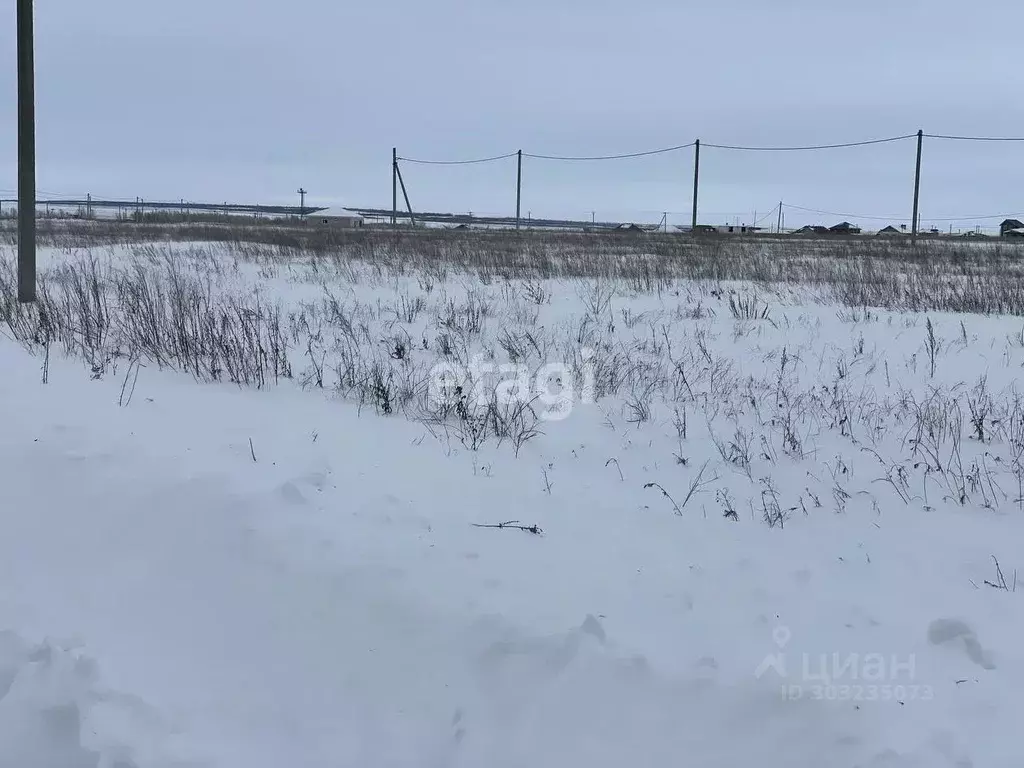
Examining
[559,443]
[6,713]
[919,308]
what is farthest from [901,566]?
[919,308]

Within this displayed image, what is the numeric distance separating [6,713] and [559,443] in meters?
3.05

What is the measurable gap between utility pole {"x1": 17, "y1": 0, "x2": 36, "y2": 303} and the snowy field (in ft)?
10.9

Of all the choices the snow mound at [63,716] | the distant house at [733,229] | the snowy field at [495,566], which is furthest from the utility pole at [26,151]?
the distant house at [733,229]

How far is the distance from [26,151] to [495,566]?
907 centimetres

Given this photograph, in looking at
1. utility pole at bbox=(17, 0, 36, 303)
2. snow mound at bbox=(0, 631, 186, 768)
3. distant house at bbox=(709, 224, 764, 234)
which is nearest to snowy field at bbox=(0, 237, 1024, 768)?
snow mound at bbox=(0, 631, 186, 768)

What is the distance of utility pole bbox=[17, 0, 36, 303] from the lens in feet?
30.0

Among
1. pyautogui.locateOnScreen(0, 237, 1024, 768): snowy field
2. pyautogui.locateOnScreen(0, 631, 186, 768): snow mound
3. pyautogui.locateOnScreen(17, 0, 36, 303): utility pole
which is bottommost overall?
pyautogui.locateOnScreen(0, 631, 186, 768): snow mound

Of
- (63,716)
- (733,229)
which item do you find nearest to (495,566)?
(63,716)

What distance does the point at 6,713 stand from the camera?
2596mm

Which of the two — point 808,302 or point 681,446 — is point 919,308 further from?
point 681,446

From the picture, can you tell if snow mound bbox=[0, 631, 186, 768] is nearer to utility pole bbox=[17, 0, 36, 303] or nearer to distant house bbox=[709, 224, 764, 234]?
utility pole bbox=[17, 0, 36, 303]

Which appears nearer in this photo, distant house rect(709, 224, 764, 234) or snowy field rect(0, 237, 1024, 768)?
snowy field rect(0, 237, 1024, 768)

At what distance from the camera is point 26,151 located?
9477mm

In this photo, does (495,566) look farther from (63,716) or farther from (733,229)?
(733,229)
